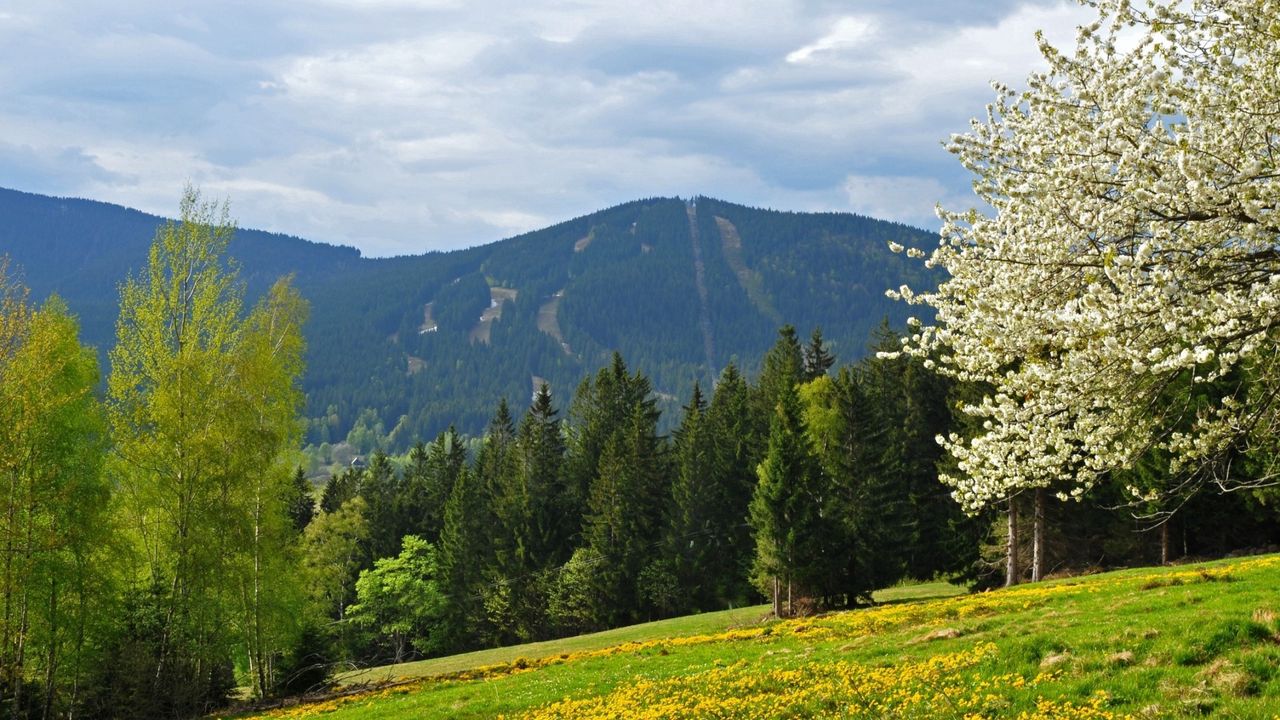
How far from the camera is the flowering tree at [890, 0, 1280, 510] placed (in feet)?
27.2

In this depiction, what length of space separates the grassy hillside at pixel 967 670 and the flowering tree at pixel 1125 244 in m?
3.34

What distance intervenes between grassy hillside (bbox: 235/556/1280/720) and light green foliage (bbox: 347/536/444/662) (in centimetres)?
4540

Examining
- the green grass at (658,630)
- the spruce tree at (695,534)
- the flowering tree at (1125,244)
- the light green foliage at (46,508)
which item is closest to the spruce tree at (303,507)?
the spruce tree at (695,534)

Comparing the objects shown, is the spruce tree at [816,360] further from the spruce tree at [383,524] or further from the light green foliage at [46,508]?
the light green foliage at [46,508]

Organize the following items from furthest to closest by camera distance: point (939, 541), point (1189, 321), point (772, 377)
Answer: point (772, 377)
point (939, 541)
point (1189, 321)

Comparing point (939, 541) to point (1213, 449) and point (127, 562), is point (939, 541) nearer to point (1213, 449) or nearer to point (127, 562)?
point (127, 562)

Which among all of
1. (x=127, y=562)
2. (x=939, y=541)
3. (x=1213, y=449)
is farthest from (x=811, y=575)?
(x=1213, y=449)

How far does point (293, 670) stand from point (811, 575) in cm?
2794

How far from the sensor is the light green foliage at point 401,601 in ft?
246

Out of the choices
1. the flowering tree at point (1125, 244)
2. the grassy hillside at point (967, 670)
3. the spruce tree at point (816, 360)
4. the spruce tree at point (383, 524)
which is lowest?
the spruce tree at point (383, 524)

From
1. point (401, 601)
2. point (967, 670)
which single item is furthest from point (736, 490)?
point (967, 670)

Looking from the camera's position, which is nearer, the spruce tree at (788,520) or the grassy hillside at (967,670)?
the grassy hillside at (967,670)

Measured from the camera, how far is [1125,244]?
927cm

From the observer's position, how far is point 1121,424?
10.2m
